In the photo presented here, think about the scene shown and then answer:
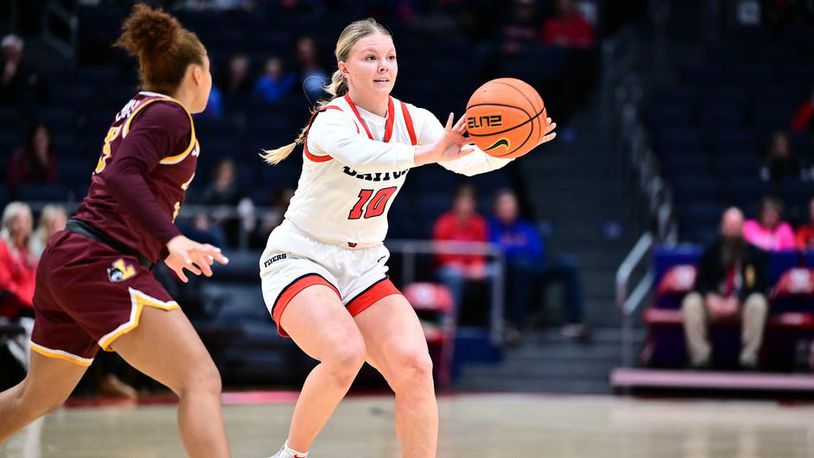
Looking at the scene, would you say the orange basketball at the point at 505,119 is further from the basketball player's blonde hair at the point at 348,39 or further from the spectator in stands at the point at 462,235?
the spectator in stands at the point at 462,235

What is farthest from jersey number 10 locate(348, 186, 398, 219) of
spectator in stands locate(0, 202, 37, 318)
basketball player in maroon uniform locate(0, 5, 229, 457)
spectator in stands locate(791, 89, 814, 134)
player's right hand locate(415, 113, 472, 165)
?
spectator in stands locate(791, 89, 814, 134)

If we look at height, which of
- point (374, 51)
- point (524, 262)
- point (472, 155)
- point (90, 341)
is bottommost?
point (524, 262)

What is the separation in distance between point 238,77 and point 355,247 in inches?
359

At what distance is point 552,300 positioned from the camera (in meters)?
12.2

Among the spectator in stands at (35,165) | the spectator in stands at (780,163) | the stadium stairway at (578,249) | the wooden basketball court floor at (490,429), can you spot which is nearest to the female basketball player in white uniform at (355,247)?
the wooden basketball court floor at (490,429)

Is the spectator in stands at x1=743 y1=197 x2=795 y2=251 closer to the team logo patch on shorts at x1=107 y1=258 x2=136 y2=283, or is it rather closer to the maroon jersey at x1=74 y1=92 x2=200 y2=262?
the maroon jersey at x1=74 y1=92 x2=200 y2=262

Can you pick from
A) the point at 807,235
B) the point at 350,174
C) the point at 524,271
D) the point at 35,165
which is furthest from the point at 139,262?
the point at 807,235

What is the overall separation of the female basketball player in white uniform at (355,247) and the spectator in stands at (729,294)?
6.19 meters

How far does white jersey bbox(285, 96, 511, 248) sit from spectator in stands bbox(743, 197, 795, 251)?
6.89m

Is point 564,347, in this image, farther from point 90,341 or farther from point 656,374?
point 90,341

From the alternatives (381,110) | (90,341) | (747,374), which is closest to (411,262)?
(747,374)

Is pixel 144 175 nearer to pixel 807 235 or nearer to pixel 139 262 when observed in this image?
pixel 139 262

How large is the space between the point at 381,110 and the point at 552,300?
7.60 m

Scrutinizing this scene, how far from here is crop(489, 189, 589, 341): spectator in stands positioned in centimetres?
1138
